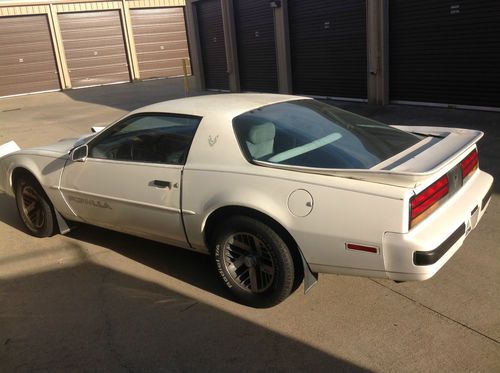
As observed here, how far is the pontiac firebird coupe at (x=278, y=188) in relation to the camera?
9.27 ft

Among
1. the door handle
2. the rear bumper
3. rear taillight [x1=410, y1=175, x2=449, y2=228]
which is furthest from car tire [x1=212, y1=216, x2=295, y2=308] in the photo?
A: rear taillight [x1=410, y1=175, x2=449, y2=228]

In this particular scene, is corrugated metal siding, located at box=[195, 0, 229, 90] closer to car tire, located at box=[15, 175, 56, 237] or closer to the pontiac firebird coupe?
car tire, located at box=[15, 175, 56, 237]

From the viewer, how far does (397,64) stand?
10914 millimetres

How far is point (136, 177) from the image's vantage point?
12.7ft

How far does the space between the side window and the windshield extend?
466mm

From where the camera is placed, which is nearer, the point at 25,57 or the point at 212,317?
the point at 212,317

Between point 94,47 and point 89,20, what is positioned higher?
point 89,20

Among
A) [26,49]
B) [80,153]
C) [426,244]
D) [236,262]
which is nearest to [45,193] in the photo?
[80,153]

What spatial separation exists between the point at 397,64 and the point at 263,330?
9.06 metres

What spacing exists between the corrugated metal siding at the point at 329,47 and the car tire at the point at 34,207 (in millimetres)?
8703

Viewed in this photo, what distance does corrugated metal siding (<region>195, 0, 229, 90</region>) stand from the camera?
17.3 m

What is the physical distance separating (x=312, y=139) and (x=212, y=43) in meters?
15.5

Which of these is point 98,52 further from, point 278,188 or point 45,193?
point 278,188

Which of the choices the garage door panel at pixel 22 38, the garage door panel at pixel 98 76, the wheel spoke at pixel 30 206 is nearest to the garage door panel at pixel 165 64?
the garage door panel at pixel 98 76
